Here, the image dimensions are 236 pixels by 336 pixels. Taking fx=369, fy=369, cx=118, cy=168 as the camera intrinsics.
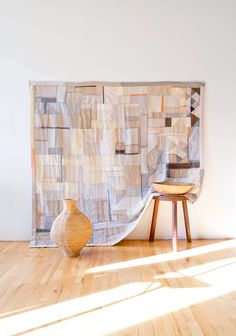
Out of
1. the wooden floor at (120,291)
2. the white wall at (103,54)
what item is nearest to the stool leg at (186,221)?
the wooden floor at (120,291)

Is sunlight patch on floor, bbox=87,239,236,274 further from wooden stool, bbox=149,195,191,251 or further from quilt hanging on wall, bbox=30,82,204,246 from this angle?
quilt hanging on wall, bbox=30,82,204,246

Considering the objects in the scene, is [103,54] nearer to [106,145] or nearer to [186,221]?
[106,145]

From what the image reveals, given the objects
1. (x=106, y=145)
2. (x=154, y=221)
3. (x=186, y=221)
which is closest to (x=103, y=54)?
(x=106, y=145)

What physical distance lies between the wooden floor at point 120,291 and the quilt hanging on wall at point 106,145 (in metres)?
0.47

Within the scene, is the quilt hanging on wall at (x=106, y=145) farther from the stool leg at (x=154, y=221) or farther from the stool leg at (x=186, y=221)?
the stool leg at (x=186, y=221)

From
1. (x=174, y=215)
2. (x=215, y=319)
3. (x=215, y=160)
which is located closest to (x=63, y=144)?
(x=174, y=215)

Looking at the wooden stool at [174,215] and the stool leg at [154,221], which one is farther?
the stool leg at [154,221]

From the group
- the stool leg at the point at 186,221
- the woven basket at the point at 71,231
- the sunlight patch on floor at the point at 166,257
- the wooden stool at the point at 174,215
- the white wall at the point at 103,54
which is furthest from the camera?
the white wall at the point at 103,54

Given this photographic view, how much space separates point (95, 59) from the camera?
11.7 ft

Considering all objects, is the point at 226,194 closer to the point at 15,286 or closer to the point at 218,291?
the point at 218,291

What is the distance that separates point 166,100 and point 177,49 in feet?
1.67

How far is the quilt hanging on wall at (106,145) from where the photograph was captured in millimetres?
3547

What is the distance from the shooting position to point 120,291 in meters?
2.29

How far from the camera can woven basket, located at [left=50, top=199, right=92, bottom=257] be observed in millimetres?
2963
